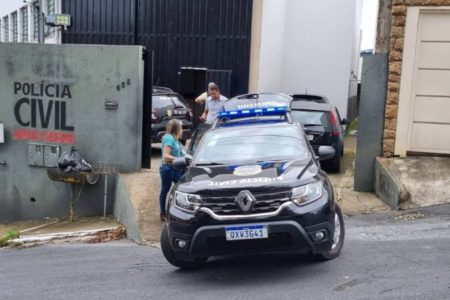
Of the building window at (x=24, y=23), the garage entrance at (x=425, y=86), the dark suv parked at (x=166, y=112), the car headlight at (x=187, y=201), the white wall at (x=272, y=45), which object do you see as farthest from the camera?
the building window at (x=24, y=23)

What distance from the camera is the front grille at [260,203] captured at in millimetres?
5535

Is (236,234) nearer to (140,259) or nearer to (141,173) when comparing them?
(140,259)

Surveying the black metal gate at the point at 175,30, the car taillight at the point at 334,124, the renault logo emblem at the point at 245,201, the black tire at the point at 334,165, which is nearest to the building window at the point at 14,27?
the black metal gate at the point at 175,30

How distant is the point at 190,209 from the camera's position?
571 centimetres

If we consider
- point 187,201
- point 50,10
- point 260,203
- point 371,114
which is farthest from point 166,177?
point 50,10

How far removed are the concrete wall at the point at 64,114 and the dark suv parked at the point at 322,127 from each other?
358 centimetres

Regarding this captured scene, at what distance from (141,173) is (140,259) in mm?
3740

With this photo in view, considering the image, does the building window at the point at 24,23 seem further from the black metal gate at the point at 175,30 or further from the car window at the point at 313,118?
the car window at the point at 313,118

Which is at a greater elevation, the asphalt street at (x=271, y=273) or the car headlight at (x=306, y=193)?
the car headlight at (x=306, y=193)

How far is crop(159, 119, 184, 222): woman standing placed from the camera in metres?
8.34

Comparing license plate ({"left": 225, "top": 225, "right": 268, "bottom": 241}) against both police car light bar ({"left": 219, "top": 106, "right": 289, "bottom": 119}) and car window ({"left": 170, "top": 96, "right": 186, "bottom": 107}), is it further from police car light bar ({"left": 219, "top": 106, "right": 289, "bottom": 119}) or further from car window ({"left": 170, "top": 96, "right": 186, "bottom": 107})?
car window ({"left": 170, "top": 96, "right": 186, "bottom": 107})

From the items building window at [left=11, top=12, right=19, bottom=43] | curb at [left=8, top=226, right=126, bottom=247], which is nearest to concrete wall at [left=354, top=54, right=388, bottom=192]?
curb at [left=8, top=226, right=126, bottom=247]

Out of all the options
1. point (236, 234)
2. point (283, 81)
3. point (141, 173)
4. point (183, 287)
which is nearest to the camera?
point (236, 234)

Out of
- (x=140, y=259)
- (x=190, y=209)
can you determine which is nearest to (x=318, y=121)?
(x=140, y=259)
